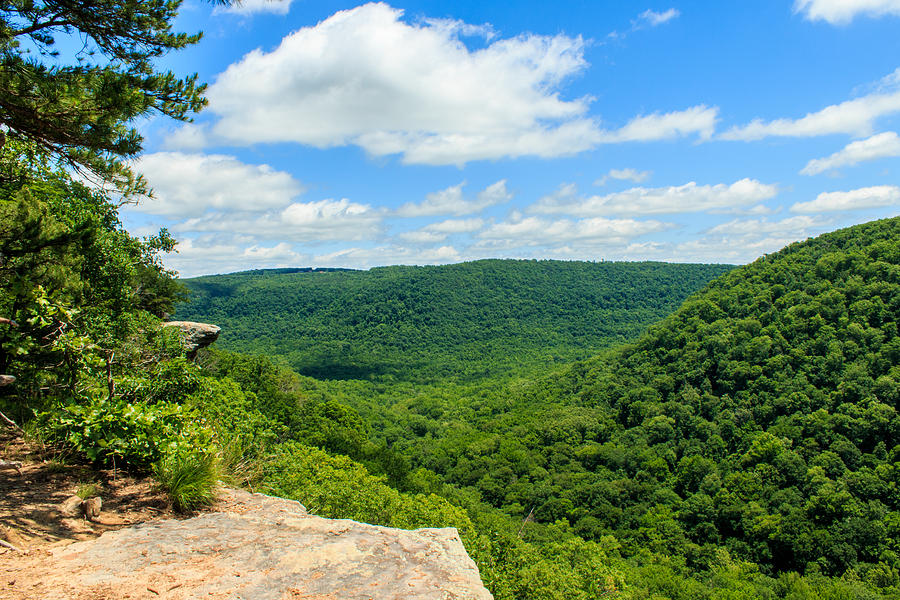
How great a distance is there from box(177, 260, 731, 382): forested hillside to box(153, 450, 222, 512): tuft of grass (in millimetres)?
99802

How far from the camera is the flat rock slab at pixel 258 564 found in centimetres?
360

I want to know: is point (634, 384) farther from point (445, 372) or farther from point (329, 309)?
point (329, 309)

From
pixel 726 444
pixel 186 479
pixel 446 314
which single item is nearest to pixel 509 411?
pixel 726 444

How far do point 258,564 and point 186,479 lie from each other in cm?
195

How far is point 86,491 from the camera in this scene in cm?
523

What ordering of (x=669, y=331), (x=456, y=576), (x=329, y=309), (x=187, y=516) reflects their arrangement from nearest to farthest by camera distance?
(x=456, y=576)
(x=187, y=516)
(x=669, y=331)
(x=329, y=309)

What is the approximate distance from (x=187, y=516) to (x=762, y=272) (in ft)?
237

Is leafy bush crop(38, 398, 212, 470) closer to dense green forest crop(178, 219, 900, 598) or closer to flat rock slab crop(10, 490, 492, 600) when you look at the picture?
flat rock slab crop(10, 490, 492, 600)

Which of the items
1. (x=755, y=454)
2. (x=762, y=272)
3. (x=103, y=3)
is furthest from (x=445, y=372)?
(x=103, y=3)

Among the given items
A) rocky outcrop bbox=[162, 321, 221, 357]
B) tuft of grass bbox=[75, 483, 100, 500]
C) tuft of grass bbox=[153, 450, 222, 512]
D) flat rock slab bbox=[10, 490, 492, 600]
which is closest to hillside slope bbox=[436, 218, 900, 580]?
rocky outcrop bbox=[162, 321, 221, 357]

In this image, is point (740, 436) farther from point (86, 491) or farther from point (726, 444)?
point (86, 491)

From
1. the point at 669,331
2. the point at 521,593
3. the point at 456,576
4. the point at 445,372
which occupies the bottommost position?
the point at 445,372

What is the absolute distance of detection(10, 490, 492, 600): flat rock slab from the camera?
11.8 feet

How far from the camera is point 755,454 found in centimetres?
3959
